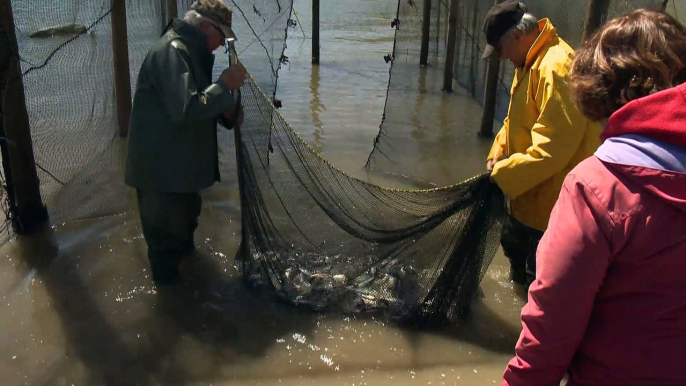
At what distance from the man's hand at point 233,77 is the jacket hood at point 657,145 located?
2.57m

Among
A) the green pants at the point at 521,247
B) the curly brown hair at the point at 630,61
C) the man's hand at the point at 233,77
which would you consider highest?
the curly brown hair at the point at 630,61

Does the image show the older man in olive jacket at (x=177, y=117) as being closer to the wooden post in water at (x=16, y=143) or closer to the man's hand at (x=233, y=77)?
the man's hand at (x=233, y=77)

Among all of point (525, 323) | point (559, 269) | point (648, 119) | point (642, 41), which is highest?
point (642, 41)

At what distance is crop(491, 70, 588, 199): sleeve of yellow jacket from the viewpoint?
304 cm

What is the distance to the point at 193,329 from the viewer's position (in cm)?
371

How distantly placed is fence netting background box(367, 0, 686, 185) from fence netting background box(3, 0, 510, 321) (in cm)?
265

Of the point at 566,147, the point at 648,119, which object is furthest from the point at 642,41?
the point at 566,147

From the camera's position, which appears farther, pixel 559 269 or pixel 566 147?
pixel 566 147

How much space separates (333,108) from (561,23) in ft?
13.1

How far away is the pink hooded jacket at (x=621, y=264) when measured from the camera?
1394mm

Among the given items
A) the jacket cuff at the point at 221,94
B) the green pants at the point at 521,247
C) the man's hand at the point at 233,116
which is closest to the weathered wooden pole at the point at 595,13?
the green pants at the point at 521,247

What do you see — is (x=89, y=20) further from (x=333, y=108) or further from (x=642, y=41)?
(x=642, y=41)

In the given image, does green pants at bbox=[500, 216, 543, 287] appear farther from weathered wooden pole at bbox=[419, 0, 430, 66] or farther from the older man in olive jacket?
weathered wooden pole at bbox=[419, 0, 430, 66]

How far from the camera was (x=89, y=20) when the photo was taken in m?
5.56
